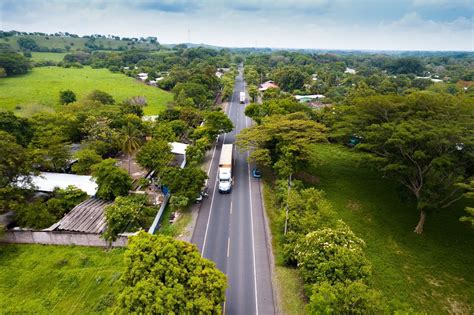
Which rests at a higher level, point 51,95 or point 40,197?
point 51,95

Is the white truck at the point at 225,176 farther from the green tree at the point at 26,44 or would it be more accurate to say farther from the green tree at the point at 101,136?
the green tree at the point at 26,44

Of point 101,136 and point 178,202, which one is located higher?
point 101,136

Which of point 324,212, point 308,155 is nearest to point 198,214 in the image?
point 324,212

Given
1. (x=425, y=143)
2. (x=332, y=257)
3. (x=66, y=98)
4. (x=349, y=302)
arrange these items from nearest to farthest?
1. (x=349, y=302)
2. (x=332, y=257)
3. (x=425, y=143)
4. (x=66, y=98)

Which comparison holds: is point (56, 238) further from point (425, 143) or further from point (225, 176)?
point (425, 143)

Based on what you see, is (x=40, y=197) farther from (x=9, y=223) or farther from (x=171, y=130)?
(x=171, y=130)

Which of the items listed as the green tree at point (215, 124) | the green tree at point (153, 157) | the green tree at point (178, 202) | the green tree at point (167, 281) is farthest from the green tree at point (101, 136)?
the green tree at point (167, 281)

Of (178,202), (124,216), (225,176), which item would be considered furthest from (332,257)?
(225,176)
